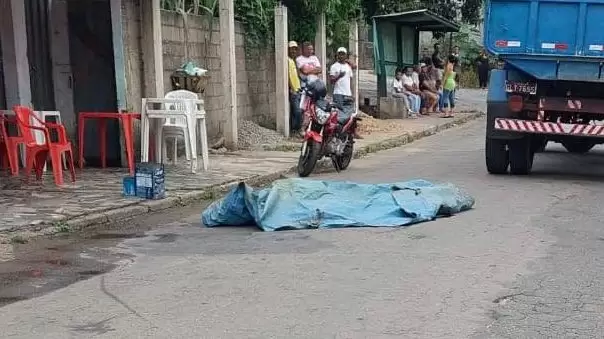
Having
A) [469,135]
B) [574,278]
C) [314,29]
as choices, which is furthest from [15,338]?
[469,135]

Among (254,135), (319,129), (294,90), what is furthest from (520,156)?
(294,90)

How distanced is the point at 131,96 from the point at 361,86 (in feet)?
50.2

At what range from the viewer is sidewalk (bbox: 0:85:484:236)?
8.00 metres

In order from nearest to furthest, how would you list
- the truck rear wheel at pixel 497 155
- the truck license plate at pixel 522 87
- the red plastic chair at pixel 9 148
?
the red plastic chair at pixel 9 148 < the truck license plate at pixel 522 87 < the truck rear wheel at pixel 497 155

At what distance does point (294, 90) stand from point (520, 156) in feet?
19.8

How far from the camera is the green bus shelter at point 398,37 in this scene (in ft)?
72.2

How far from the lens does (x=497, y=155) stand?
1143 centimetres

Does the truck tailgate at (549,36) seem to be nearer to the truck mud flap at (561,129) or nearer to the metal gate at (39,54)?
the truck mud flap at (561,129)

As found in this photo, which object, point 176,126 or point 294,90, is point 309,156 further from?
point 294,90

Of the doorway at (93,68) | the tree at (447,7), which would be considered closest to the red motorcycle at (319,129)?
the doorway at (93,68)

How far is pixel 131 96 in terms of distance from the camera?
11.7 meters

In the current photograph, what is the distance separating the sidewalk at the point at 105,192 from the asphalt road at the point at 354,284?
777mm

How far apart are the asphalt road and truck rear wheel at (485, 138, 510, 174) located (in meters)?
2.71

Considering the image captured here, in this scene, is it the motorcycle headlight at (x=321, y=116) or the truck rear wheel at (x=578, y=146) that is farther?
the truck rear wheel at (x=578, y=146)
